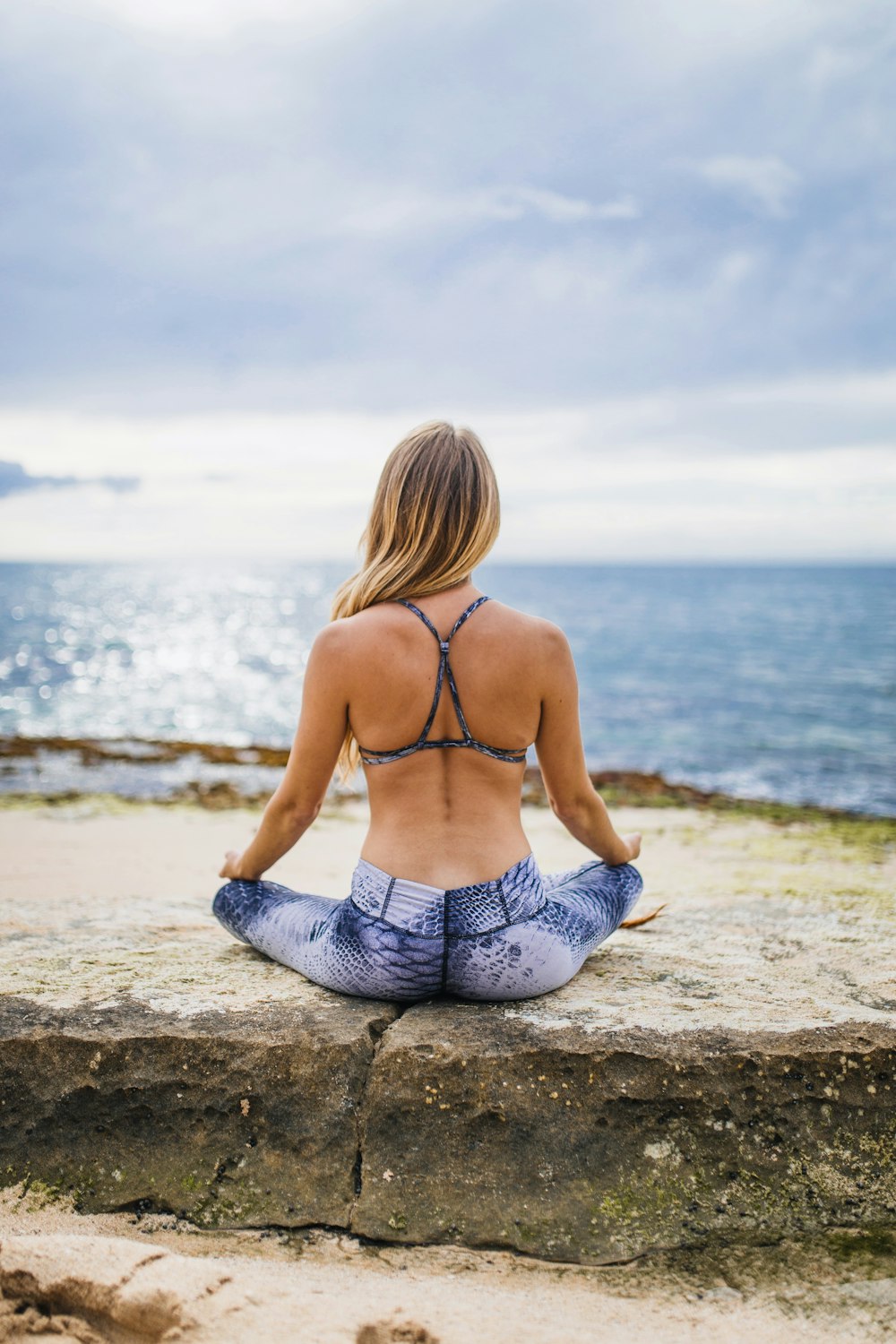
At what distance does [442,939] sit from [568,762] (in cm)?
73

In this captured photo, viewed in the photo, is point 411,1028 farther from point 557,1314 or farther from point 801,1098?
point 801,1098

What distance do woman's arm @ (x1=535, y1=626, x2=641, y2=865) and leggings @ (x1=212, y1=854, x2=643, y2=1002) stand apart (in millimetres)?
284

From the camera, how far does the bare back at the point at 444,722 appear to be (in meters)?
2.86

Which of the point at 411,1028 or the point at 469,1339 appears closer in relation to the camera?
the point at 469,1339

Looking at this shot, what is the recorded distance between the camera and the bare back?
286 centimetres

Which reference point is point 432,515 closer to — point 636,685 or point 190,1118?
point 190,1118

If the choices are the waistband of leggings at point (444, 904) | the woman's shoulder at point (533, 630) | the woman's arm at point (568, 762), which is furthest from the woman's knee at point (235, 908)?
the woman's shoulder at point (533, 630)

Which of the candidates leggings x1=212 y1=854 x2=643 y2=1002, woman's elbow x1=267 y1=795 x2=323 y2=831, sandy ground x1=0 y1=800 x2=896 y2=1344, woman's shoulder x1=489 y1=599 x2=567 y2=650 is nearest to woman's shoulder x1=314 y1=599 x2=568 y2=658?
woman's shoulder x1=489 y1=599 x2=567 y2=650

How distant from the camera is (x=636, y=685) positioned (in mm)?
28375

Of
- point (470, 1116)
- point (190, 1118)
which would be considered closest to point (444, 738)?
point (470, 1116)

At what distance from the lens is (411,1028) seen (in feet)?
9.28

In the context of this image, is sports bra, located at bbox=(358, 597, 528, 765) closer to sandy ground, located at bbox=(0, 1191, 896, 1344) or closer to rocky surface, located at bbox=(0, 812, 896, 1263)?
rocky surface, located at bbox=(0, 812, 896, 1263)

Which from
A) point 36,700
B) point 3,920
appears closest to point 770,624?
point 36,700

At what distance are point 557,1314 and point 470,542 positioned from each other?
209 cm
